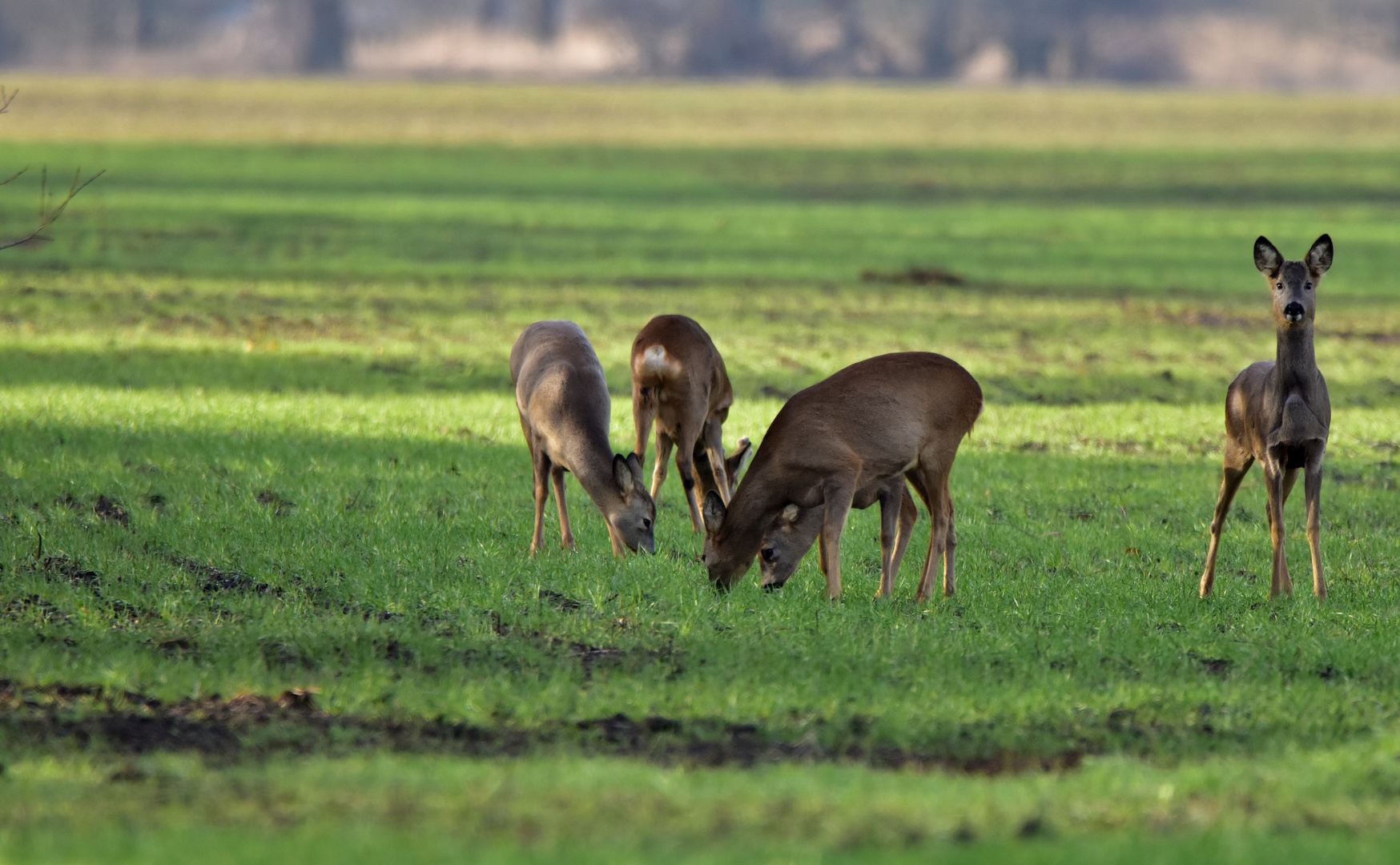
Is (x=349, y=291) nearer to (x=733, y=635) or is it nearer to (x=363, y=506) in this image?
(x=363, y=506)

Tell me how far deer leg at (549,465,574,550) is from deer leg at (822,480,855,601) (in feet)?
6.95

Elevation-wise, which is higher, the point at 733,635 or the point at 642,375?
the point at 642,375

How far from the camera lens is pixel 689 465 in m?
12.9

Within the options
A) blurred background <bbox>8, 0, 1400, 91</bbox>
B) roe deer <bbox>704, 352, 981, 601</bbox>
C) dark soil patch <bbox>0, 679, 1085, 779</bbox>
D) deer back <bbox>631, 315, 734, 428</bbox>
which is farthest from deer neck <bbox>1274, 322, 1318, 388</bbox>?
blurred background <bbox>8, 0, 1400, 91</bbox>

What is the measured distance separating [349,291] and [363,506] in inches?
627

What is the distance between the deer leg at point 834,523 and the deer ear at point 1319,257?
3400 millimetres

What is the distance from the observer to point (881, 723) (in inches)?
318

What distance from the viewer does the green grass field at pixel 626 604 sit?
6.54 meters

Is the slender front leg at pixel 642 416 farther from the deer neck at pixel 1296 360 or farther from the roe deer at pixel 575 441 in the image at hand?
the deer neck at pixel 1296 360

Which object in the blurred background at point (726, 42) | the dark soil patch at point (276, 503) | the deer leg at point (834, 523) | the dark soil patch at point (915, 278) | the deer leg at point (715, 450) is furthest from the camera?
the blurred background at point (726, 42)

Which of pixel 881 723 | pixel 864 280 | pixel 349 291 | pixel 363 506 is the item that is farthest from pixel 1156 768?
pixel 864 280

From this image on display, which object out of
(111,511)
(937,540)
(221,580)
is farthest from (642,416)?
(111,511)

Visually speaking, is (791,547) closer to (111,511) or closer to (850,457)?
(850,457)

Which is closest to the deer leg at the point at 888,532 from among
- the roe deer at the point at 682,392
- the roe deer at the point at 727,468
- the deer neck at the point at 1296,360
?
the roe deer at the point at 727,468
